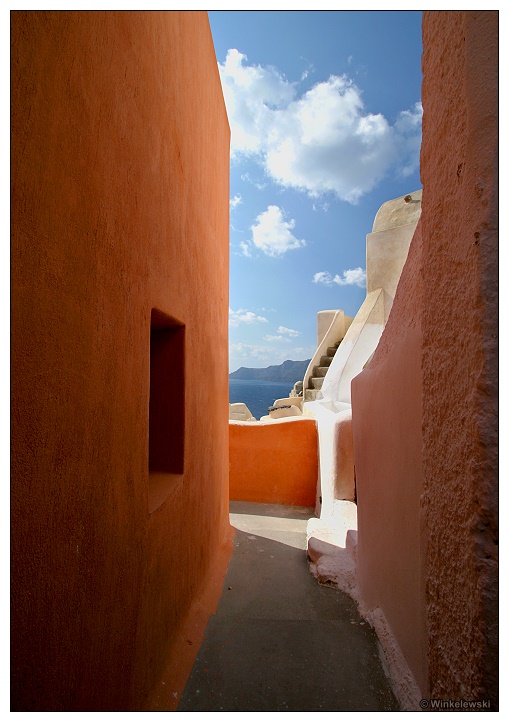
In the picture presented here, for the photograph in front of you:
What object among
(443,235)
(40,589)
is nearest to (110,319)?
(40,589)

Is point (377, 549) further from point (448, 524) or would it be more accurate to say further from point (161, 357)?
point (161, 357)

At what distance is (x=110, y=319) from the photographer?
1.39 metres

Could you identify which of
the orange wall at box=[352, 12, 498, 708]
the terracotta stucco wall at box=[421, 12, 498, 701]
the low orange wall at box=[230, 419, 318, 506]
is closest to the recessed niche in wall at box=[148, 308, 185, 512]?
the orange wall at box=[352, 12, 498, 708]

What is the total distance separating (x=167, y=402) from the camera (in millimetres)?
2633

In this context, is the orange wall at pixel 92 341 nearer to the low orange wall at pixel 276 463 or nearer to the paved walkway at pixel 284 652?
the paved walkway at pixel 284 652

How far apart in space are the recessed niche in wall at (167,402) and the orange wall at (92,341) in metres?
0.35

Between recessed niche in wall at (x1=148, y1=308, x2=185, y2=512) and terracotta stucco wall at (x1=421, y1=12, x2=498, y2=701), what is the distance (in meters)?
1.68

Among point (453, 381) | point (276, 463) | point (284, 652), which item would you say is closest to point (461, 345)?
point (453, 381)

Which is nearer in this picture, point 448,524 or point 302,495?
point 448,524

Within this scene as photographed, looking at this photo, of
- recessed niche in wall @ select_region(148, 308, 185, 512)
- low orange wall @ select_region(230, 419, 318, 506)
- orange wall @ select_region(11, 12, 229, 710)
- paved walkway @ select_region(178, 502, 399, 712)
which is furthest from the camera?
low orange wall @ select_region(230, 419, 318, 506)

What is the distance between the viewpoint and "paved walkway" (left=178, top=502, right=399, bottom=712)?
62.5 inches

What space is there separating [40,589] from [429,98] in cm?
202

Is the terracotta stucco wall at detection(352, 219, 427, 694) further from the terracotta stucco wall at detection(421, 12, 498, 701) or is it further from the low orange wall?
the low orange wall

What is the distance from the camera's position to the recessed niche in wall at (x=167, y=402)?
8.59 ft
